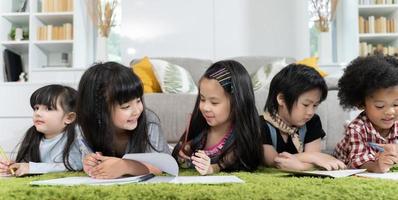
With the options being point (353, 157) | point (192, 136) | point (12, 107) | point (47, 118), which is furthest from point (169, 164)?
point (12, 107)

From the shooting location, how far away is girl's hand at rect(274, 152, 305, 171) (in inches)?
47.9

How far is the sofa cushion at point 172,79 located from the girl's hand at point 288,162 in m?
1.20

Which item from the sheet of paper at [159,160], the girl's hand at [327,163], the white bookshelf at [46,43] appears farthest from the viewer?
the white bookshelf at [46,43]

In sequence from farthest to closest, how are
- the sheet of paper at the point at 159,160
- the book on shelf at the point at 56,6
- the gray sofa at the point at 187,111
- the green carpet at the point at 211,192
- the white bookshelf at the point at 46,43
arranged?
the book on shelf at the point at 56,6, the white bookshelf at the point at 46,43, the gray sofa at the point at 187,111, the sheet of paper at the point at 159,160, the green carpet at the point at 211,192

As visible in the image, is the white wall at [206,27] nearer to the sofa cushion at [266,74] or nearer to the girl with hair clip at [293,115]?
the sofa cushion at [266,74]

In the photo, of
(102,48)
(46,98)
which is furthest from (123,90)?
(102,48)

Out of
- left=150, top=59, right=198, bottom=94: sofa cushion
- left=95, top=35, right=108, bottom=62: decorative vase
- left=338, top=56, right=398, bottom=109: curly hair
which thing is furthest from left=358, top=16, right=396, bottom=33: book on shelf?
left=338, top=56, right=398, bottom=109: curly hair

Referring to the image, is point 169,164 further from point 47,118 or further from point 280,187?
point 47,118

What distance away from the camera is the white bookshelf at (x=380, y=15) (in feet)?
11.5

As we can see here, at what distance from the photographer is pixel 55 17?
3.73 m

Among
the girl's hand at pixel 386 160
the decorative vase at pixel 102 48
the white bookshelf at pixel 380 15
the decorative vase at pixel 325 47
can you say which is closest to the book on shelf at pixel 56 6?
the decorative vase at pixel 102 48

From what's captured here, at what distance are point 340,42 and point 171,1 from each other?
1572mm

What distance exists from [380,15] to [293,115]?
2779mm

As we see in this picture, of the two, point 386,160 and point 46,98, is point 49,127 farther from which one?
point 386,160
